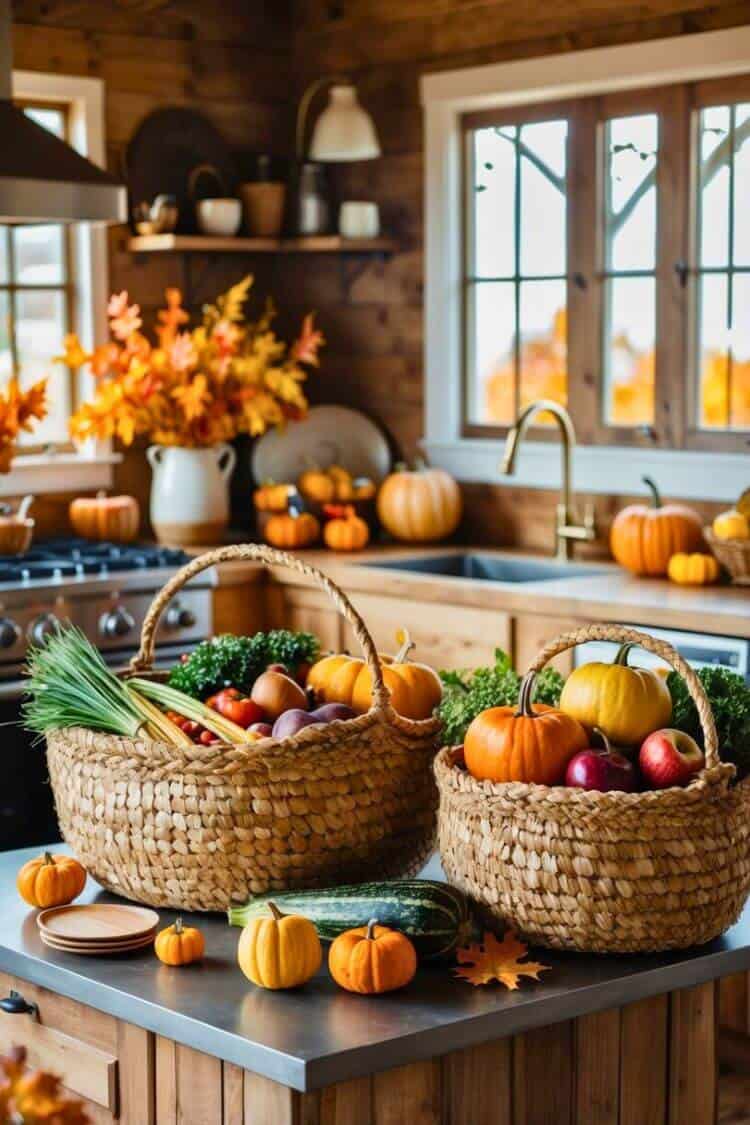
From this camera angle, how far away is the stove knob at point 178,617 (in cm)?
514

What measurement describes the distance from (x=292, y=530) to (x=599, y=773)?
12.0 feet

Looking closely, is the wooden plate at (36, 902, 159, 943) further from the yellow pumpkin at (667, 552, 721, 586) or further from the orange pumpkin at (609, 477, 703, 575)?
the orange pumpkin at (609, 477, 703, 575)

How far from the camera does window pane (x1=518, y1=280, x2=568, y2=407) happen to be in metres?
5.56

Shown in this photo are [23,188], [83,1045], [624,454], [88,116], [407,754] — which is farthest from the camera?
[88,116]

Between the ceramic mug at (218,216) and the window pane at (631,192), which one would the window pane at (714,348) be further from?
the ceramic mug at (218,216)

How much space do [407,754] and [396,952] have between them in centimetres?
36

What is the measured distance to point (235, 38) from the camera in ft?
20.2

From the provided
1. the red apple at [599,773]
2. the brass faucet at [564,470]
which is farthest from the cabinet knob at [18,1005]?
the brass faucet at [564,470]

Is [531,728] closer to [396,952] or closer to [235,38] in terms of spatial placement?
[396,952]

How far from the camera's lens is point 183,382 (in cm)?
557

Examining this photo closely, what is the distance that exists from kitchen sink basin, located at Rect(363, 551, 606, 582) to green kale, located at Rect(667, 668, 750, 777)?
2.93 m

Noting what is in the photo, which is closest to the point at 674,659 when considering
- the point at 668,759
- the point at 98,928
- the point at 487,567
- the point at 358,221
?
the point at 668,759

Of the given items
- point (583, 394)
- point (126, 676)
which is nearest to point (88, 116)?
point (583, 394)

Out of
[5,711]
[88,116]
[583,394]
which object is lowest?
[5,711]
